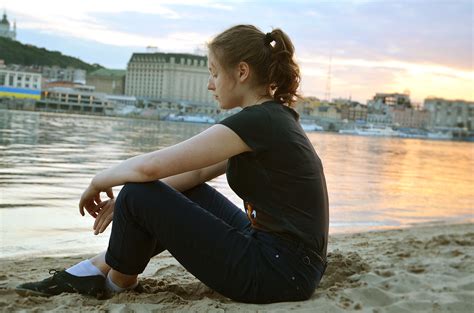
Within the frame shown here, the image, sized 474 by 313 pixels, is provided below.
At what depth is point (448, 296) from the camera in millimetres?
1723

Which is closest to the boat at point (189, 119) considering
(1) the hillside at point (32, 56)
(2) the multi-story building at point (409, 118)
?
(1) the hillside at point (32, 56)

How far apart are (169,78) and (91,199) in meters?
92.2

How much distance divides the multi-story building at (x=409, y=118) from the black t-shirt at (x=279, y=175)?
104 meters

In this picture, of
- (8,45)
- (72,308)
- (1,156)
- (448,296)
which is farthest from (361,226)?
(8,45)

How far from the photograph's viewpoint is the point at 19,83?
2677 inches

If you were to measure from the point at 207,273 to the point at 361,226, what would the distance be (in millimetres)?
2612

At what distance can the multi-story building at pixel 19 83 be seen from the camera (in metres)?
64.6

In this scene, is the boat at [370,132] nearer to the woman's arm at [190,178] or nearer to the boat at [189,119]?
the boat at [189,119]

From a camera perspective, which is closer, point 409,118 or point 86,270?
point 86,270

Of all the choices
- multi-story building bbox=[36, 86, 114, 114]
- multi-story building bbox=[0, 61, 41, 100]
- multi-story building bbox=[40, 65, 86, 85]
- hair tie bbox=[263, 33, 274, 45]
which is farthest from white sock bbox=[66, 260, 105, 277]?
multi-story building bbox=[40, 65, 86, 85]

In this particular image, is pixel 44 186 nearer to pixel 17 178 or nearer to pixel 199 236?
pixel 17 178

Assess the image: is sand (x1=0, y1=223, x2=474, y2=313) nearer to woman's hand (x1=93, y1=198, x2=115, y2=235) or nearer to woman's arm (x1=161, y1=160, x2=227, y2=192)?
woman's hand (x1=93, y1=198, x2=115, y2=235)

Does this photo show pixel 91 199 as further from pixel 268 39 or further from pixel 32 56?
pixel 32 56

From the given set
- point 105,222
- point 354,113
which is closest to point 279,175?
point 105,222
